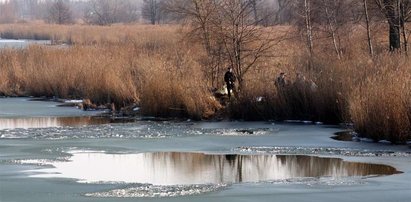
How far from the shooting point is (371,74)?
19875mm

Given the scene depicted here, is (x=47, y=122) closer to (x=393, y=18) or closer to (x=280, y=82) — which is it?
(x=280, y=82)

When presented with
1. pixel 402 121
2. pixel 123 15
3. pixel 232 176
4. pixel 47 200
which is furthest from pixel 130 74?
pixel 123 15

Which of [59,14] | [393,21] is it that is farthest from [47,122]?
[59,14]

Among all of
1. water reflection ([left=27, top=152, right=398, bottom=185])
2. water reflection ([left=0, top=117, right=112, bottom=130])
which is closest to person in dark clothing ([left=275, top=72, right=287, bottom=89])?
water reflection ([left=0, top=117, right=112, bottom=130])

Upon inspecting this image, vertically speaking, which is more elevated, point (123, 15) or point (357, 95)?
point (123, 15)

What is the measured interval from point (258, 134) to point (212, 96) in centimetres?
494

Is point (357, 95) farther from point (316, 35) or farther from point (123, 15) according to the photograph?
point (123, 15)

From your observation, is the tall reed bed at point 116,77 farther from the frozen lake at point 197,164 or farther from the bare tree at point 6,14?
the bare tree at point 6,14

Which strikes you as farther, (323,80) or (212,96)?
(212,96)

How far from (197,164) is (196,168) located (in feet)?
1.64

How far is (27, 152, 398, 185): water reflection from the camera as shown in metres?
12.7

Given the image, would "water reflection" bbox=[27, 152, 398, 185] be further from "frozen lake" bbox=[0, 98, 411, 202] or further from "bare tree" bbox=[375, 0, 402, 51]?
→ "bare tree" bbox=[375, 0, 402, 51]

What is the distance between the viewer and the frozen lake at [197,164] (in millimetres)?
11047

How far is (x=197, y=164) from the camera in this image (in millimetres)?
14312
